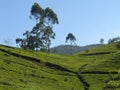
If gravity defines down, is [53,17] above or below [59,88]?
above

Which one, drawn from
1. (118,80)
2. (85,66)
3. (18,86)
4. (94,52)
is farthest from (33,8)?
(18,86)

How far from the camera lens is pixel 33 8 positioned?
18112 centimetres

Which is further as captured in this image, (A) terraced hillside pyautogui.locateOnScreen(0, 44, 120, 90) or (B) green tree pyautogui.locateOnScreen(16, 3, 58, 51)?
(B) green tree pyautogui.locateOnScreen(16, 3, 58, 51)

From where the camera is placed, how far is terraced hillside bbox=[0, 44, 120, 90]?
92.8 meters

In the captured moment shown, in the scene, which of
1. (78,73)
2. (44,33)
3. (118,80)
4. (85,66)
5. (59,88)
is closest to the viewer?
(59,88)

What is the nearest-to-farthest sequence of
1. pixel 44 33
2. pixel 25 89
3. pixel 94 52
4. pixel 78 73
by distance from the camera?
pixel 25 89 → pixel 78 73 → pixel 94 52 → pixel 44 33

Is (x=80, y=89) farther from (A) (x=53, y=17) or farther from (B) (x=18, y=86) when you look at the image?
(A) (x=53, y=17)

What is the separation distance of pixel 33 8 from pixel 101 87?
91.1 meters

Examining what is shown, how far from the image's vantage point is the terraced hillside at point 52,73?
92812mm

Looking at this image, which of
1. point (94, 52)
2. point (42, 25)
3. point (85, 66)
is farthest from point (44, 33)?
point (85, 66)

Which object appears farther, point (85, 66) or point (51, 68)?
point (85, 66)

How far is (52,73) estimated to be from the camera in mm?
110750

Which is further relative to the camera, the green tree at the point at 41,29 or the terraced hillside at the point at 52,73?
the green tree at the point at 41,29

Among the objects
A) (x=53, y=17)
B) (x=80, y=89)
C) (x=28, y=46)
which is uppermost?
(x=53, y=17)
